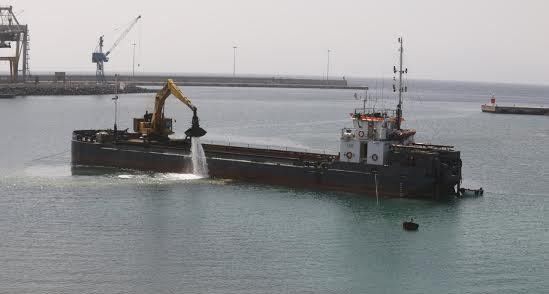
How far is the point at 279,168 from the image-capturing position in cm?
5384

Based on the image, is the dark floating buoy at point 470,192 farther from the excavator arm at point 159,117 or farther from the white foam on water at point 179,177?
→ the excavator arm at point 159,117

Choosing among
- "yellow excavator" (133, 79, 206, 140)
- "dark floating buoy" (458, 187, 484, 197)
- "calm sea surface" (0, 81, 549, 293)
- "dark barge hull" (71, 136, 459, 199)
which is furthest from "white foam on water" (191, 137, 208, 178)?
"dark floating buoy" (458, 187, 484, 197)

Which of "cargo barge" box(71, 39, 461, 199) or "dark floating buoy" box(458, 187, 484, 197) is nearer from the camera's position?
"cargo barge" box(71, 39, 461, 199)

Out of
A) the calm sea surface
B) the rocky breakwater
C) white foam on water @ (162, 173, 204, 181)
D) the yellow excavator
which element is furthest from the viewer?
the rocky breakwater

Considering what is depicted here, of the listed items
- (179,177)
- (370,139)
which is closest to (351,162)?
(370,139)

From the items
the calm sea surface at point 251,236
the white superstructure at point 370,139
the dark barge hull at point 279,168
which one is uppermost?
the white superstructure at point 370,139

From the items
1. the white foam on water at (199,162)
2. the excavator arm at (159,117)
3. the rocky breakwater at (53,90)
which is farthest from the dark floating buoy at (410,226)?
the rocky breakwater at (53,90)

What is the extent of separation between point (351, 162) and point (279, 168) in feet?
17.7

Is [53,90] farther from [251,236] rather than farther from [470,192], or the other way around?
[251,236]

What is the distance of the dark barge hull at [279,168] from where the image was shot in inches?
1955

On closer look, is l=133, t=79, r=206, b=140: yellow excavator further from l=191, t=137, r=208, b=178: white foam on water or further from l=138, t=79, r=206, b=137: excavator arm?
l=191, t=137, r=208, b=178: white foam on water

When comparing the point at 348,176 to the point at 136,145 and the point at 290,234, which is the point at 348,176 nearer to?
the point at 290,234

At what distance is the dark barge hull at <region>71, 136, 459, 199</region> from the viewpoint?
4966 centimetres

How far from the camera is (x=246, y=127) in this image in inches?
4075
